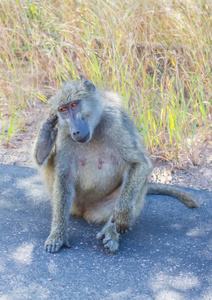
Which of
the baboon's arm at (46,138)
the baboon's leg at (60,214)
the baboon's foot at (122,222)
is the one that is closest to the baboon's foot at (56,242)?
the baboon's leg at (60,214)

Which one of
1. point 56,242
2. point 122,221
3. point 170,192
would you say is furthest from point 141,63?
point 56,242

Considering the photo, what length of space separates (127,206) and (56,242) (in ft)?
1.75

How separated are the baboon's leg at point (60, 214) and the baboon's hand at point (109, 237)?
0.25 m

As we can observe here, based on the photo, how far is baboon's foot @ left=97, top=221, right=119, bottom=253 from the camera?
3.35 metres

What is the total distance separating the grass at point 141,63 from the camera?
4.90 m

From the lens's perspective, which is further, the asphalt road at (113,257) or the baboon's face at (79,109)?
the baboon's face at (79,109)

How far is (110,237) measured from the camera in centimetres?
341

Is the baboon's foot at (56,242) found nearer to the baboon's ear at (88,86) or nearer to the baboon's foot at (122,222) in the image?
the baboon's foot at (122,222)

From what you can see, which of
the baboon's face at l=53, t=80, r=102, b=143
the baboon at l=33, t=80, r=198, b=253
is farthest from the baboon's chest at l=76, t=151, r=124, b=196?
the baboon's face at l=53, t=80, r=102, b=143

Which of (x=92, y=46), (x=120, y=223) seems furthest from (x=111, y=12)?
(x=120, y=223)

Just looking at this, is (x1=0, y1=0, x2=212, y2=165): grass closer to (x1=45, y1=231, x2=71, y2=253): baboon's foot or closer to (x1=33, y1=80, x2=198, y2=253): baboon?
(x1=33, y1=80, x2=198, y2=253): baboon

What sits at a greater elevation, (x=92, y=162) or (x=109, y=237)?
(x=92, y=162)

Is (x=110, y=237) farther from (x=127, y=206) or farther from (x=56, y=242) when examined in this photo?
(x=56, y=242)

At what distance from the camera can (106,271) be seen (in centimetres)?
310
